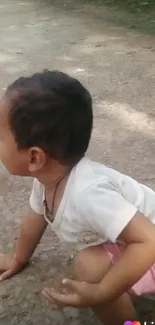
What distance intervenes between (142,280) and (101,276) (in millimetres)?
111

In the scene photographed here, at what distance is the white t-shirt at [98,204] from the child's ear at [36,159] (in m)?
0.07

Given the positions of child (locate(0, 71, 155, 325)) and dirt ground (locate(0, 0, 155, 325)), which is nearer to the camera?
child (locate(0, 71, 155, 325))

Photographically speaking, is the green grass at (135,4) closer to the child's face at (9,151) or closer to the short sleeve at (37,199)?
the short sleeve at (37,199)

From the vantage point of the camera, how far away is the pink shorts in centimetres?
126

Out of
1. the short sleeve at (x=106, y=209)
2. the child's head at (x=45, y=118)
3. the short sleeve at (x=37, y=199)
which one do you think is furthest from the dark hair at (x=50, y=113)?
the short sleeve at (x=37, y=199)

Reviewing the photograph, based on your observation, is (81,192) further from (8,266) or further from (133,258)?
(8,266)

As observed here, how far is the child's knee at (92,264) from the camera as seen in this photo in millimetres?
1232

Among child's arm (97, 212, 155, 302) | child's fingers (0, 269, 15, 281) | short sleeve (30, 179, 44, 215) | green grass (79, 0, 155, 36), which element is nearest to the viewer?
child's arm (97, 212, 155, 302)

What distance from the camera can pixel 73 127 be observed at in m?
1.18

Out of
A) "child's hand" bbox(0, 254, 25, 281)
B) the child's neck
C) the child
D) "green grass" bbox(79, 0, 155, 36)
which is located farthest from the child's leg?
"green grass" bbox(79, 0, 155, 36)

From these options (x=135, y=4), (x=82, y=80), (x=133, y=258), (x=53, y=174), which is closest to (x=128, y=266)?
(x=133, y=258)

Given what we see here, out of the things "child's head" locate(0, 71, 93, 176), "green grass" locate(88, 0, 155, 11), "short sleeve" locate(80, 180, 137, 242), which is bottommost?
"green grass" locate(88, 0, 155, 11)

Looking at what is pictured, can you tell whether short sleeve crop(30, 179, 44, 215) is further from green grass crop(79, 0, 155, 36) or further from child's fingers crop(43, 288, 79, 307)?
green grass crop(79, 0, 155, 36)

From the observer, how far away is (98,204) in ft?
3.84
